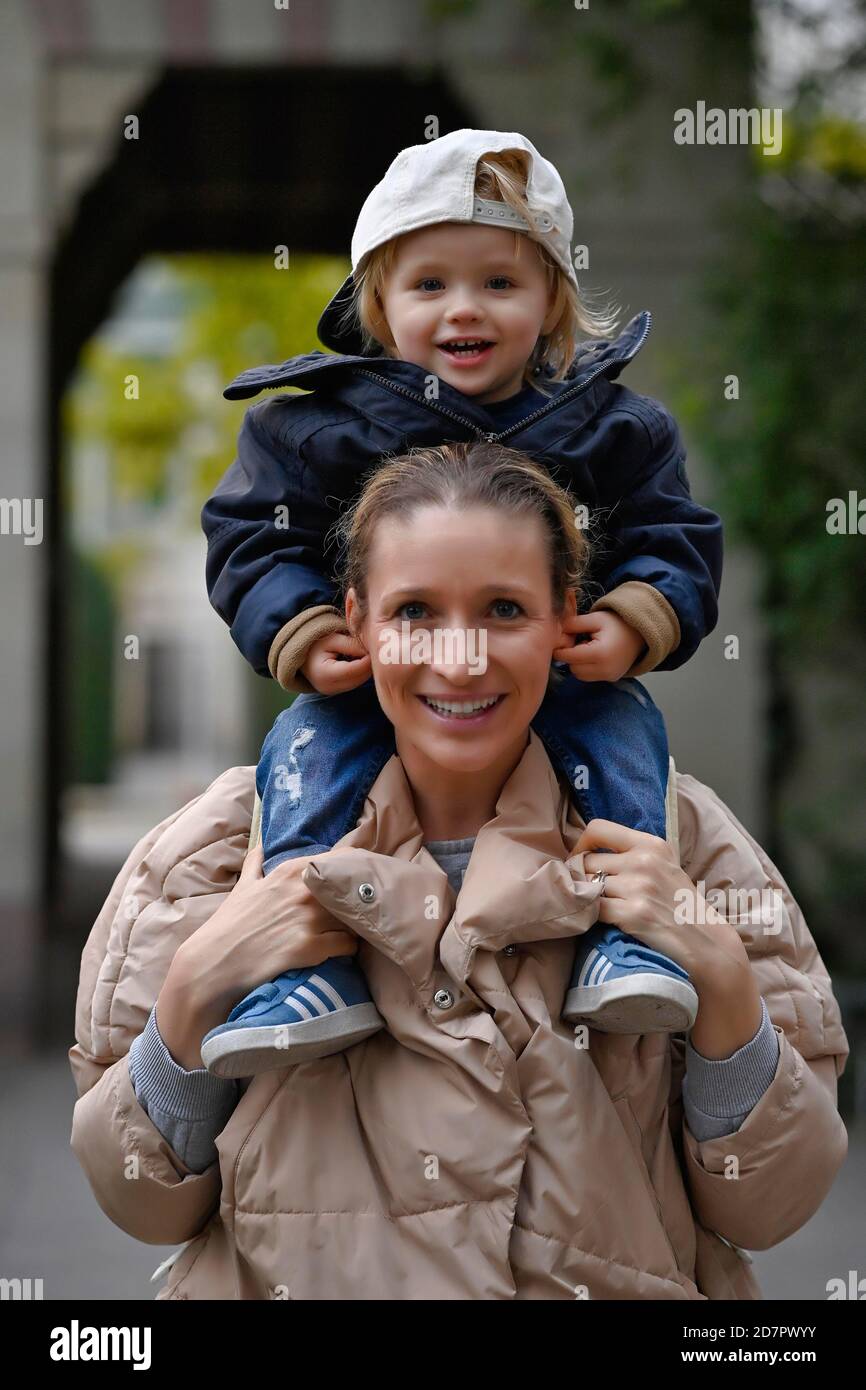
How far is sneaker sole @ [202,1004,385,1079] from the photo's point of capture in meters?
1.99

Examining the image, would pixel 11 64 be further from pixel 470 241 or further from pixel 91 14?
pixel 470 241

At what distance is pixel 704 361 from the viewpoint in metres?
6.91

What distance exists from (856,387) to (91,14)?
12.5 ft

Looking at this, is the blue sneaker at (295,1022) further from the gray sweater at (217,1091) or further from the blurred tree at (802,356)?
the blurred tree at (802,356)

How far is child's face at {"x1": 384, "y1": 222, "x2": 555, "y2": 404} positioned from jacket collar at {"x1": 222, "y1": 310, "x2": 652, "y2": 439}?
0.04 meters

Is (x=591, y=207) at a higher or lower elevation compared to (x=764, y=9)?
lower

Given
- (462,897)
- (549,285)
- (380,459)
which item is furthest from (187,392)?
(462,897)

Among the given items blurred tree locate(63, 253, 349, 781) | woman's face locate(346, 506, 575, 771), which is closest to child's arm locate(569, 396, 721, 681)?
woman's face locate(346, 506, 575, 771)

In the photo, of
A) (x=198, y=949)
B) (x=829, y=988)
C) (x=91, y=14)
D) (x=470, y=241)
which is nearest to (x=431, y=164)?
(x=470, y=241)

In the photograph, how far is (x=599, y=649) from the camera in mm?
2264

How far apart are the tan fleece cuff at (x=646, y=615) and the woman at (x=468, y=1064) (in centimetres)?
11

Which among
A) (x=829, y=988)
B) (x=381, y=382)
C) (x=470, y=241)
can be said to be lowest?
(x=829, y=988)

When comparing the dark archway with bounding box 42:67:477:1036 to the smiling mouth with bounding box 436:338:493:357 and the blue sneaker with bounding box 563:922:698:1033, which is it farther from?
the blue sneaker with bounding box 563:922:698:1033

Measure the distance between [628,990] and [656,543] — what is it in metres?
0.75
